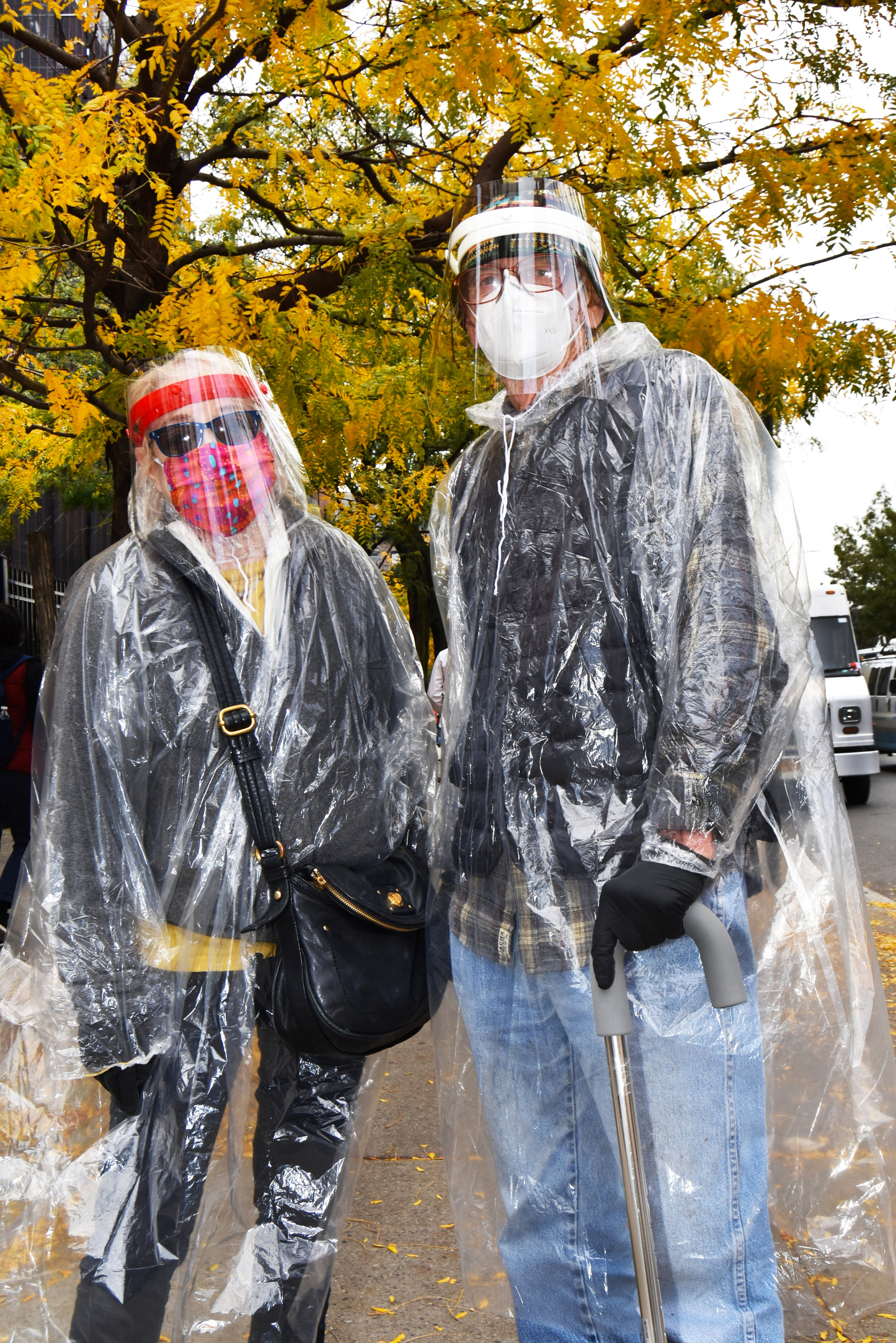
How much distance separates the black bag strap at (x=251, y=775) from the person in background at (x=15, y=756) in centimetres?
284

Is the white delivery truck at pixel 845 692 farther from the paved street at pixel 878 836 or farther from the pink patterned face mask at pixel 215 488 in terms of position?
the pink patterned face mask at pixel 215 488

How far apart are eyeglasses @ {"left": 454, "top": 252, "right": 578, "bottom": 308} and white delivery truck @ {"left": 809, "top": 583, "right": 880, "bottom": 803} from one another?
8109 millimetres

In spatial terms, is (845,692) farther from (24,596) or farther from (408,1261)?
(24,596)

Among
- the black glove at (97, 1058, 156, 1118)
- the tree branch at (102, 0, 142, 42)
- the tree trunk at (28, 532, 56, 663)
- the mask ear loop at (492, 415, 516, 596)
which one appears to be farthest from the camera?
the tree trunk at (28, 532, 56, 663)

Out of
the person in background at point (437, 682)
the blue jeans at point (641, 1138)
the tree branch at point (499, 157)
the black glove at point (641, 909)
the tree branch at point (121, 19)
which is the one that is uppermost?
the tree branch at point (121, 19)

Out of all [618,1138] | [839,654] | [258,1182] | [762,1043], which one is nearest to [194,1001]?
[258,1182]

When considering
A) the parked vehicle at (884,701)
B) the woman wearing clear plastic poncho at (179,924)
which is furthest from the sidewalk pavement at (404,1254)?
the parked vehicle at (884,701)

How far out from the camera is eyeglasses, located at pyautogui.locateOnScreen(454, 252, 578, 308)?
1.73 meters

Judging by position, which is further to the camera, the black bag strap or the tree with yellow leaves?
the tree with yellow leaves

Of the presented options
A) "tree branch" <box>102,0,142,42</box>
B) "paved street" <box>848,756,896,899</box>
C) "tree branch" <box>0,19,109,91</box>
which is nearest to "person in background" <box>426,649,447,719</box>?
"tree branch" <box>0,19,109,91</box>

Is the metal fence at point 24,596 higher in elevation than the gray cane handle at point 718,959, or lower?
higher

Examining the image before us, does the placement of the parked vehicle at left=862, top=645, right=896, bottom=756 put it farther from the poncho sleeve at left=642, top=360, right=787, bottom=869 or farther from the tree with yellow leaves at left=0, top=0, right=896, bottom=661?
the poncho sleeve at left=642, top=360, right=787, bottom=869

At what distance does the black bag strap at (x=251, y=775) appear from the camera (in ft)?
6.00

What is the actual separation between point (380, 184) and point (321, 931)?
354cm
